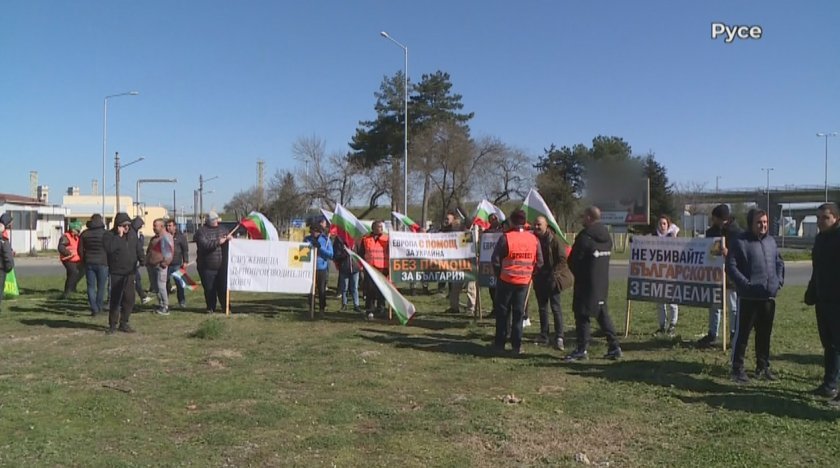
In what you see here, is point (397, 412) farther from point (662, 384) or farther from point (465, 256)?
point (465, 256)

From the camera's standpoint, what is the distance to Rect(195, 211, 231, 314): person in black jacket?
1263 centimetres

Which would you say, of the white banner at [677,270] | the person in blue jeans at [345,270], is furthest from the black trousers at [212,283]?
the white banner at [677,270]

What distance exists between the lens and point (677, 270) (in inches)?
387

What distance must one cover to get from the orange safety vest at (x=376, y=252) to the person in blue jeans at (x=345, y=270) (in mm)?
577

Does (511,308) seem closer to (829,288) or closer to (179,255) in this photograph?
(829,288)

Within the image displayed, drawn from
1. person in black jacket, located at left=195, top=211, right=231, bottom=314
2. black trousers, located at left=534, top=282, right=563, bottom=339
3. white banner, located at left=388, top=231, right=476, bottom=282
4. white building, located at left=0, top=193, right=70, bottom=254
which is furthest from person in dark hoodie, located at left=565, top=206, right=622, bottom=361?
white building, located at left=0, top=193, right=70, bottom=254

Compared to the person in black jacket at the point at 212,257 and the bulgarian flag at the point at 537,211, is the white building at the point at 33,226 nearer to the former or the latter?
the person in black jacket at the point at 212,257

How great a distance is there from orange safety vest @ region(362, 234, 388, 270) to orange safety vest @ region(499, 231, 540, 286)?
3990mm

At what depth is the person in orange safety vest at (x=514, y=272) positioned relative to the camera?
8859mm

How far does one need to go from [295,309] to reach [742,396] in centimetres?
899

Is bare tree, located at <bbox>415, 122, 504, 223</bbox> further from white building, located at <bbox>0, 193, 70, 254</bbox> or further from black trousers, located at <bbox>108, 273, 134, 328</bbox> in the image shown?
black trousers, located at <bbox>108, 273, 134, 328</bbox>

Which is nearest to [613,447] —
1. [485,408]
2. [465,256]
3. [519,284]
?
[485,408]

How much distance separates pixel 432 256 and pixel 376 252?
105cm

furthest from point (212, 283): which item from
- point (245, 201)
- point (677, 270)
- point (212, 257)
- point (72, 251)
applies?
point (245, 201)
